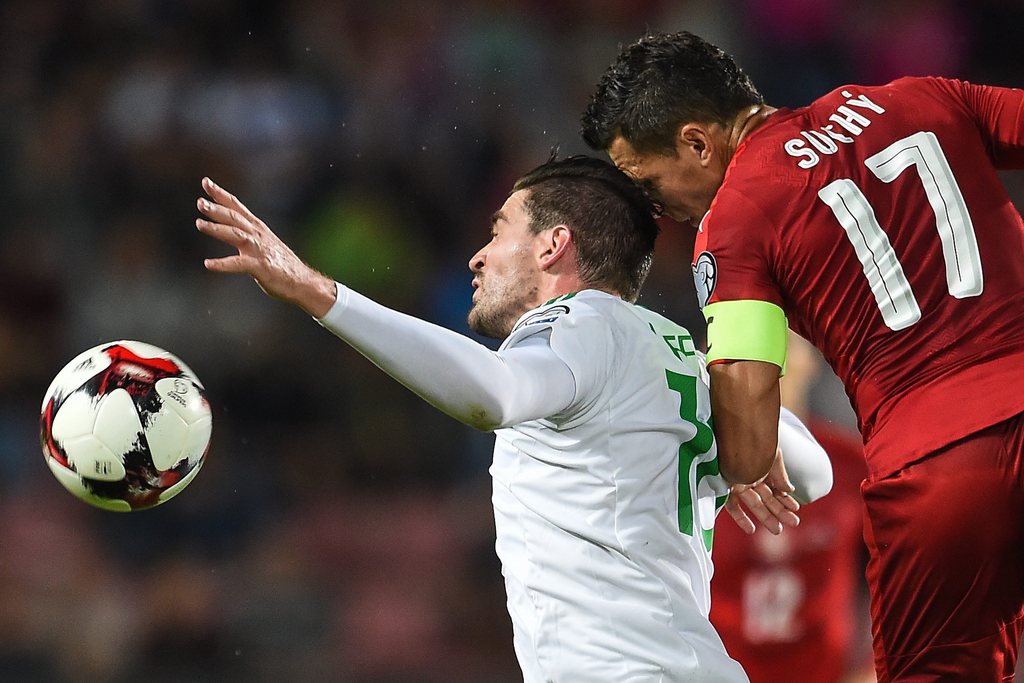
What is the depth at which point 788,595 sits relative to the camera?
4953mm

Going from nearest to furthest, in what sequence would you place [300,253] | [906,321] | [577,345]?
[577,345], [906,321], [300,253]

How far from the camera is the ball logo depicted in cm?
320

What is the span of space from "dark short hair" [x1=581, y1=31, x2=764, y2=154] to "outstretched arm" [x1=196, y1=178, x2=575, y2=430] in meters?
1.23

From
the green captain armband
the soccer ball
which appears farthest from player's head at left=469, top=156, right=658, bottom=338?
the soccer ball

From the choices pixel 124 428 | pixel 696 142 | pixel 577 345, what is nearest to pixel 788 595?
pixel 696 142

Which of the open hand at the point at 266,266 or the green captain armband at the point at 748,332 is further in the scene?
the green captain armband at the point at 748,332

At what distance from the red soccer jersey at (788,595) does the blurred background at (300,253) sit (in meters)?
1.14

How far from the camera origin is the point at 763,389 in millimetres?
3064

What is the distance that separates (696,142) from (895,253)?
2.18 ft

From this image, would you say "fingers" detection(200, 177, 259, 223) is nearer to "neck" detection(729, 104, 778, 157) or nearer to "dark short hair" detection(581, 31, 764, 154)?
"dark short hair" detection(581, 31, 764, 154)

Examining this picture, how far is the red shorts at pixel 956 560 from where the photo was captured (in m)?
2.97

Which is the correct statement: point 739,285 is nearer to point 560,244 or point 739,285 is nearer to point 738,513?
point 560,244

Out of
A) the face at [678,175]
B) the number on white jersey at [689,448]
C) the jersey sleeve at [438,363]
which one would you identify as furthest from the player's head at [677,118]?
the jersey sleeve at [438,363]

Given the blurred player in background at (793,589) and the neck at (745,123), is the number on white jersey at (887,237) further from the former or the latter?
the blurred player in background at (793,589)
